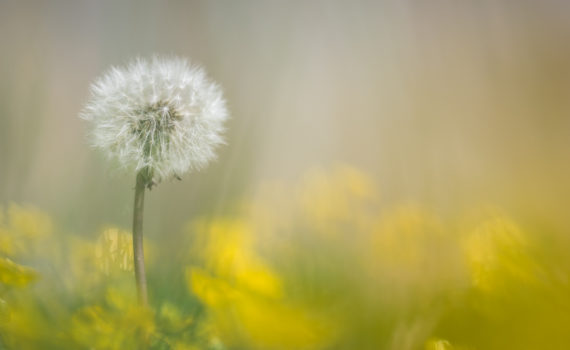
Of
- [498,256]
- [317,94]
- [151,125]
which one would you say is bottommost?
[498,256]

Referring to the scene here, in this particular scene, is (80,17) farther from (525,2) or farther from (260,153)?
(525,2)

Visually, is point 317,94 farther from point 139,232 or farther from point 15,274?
point 15,274

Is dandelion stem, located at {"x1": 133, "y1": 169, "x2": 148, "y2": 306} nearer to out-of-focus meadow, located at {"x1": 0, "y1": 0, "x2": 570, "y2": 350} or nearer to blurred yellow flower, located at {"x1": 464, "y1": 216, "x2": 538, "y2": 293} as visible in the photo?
out-of-focus meadow, located at {"x1": 0, "y1": 0, "x2": 570, "y2": 350}

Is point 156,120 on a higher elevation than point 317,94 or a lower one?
lower

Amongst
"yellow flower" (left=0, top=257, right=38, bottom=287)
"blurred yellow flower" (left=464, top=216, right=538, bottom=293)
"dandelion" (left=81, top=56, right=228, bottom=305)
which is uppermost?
"dandelion" (left=81, top=56, right=228, bottom=305)

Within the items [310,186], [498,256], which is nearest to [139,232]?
[310,186]

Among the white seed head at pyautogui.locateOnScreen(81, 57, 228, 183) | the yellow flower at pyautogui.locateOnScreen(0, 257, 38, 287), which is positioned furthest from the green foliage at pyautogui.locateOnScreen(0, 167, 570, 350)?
the white seed head at pyautogui.locateOnScreen(81, 57, 228, 183)

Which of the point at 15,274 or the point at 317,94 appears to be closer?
the point at 15,274

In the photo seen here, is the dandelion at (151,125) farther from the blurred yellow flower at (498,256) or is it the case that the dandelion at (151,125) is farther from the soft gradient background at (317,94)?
the blurred yellow flower at (498,256)
